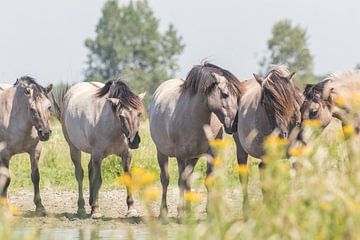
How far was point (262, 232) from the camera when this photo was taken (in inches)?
243

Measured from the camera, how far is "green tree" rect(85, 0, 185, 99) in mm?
95188

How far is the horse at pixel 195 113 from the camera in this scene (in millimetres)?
14211

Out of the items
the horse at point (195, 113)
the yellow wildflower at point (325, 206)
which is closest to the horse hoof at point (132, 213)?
the horse at point (195, 113)

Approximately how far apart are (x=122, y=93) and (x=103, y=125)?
0.61m

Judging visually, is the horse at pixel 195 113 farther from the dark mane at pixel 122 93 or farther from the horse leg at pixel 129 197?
the horse leg at pixel 129 197

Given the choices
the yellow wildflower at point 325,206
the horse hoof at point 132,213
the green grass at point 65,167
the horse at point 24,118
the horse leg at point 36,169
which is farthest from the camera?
the green grass at point 65,167

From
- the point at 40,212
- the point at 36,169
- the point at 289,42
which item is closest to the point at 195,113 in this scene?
the point at 40,212

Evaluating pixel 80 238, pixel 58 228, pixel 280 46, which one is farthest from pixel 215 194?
pixel 280 46

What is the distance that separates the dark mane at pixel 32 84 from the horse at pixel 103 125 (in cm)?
73

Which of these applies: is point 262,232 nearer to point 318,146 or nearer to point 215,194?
point 215,194

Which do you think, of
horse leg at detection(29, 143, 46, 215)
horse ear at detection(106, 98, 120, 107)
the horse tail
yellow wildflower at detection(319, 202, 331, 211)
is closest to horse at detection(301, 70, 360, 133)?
horse ear at detection(106, 98, 120, 107)

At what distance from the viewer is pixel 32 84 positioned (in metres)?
16.0

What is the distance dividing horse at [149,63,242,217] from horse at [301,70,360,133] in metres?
0.92

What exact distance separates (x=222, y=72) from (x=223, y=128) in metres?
1.04
